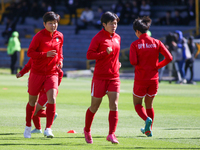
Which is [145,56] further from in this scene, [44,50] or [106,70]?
[44,50]

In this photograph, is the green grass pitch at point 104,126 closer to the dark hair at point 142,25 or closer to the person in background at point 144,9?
the dark hair at point 142,25

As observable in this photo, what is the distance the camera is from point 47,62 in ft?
25.5

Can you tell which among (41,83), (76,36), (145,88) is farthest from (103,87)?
(76,36)

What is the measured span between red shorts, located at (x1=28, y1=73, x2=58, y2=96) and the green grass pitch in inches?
30.2

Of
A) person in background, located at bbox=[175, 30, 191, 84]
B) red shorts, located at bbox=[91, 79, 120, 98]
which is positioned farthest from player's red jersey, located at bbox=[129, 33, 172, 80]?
person in background, located at bbox=[175, 30, 191, 84]

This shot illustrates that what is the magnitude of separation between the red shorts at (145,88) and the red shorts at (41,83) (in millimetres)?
1313

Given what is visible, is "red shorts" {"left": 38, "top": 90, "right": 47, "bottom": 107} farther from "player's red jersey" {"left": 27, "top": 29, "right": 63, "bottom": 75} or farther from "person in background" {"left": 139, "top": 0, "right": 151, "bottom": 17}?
"person in background" {"left": 139, "top": 0, "right": 151, "bottom": 17}

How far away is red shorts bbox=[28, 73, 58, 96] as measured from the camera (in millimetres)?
7742

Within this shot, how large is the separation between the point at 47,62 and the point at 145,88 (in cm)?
162

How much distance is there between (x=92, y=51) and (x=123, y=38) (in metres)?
25.0

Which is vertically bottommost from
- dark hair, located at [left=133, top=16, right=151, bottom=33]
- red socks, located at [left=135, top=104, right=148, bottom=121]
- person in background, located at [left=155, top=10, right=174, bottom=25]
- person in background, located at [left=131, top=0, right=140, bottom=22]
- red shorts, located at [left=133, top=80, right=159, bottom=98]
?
person in background, located at [left=155, top=10, right=174, bottom=25]

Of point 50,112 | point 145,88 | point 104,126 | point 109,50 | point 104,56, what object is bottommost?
point 104,126

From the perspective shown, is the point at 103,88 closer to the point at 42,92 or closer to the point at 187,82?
the point at 42,92

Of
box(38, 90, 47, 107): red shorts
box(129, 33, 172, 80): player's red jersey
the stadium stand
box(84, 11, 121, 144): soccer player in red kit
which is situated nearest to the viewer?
box(84, 11, 121, 144): soccer player in red kit
